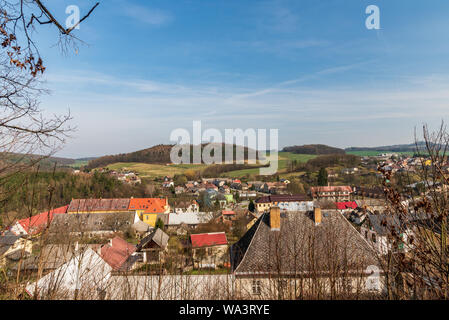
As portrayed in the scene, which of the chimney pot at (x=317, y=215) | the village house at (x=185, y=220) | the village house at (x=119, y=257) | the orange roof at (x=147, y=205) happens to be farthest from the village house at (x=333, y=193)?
the orange roof at (x=147, y=205)

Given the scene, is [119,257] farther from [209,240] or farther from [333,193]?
[209,240]

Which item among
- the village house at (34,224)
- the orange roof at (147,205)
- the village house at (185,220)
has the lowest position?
the village house at (185,220)

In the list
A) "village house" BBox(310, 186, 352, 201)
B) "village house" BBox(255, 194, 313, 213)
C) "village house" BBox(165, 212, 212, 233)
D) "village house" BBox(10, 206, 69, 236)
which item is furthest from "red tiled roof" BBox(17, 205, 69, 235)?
"village house" BBox(255, 194, 313, 213)

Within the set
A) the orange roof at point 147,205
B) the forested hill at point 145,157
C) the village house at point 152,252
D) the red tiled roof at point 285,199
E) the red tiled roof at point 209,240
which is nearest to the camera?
the village house at point 152,252

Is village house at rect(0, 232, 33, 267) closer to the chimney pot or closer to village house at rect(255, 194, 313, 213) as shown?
the chimney pot

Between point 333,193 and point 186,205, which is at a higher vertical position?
point 333,193

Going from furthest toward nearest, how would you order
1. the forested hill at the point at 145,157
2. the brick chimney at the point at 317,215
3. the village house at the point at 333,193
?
the forested hill at the point at 145,157 < the brick chimney at the point at 317,215 < the village house at the point at 333,193

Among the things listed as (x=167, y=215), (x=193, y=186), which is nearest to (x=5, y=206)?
(x=167, y=215)

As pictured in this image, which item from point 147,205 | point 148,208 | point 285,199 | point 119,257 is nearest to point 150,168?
point 147,205

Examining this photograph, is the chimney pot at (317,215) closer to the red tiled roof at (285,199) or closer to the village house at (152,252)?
the village house at (152,252)

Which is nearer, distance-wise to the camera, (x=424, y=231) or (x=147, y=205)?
(x=424, y=231)
